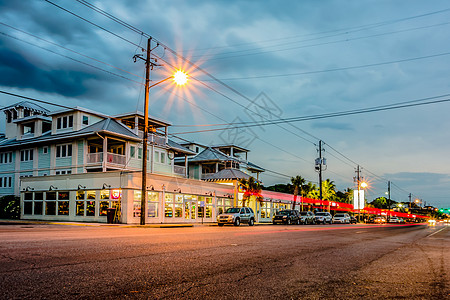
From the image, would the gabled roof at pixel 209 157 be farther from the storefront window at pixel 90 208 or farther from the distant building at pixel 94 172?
the storefront window at pixel 90 208

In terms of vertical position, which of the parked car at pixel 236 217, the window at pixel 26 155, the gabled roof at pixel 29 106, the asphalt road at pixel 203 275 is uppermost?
the gabled roof at pixel 29 106

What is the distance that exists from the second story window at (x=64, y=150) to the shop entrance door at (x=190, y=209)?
13.3 meters

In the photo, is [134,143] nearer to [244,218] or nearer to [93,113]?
[93,113]

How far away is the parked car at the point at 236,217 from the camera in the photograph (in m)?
34.5

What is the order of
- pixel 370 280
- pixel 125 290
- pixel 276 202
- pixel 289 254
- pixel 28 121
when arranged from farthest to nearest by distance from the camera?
pixel 276 202
pixel 28 121
pixel 289 254
pixel 370 280
pixel 125 290

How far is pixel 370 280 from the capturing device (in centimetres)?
715

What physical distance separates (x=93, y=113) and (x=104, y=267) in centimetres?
3585

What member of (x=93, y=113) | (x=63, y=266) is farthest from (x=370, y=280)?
(x=93, y=113)

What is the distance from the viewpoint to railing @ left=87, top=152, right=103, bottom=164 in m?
38.3

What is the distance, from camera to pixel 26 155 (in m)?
44.6

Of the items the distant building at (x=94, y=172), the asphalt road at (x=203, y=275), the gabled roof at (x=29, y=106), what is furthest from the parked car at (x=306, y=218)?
the asphalt road at (x=203, y=275)

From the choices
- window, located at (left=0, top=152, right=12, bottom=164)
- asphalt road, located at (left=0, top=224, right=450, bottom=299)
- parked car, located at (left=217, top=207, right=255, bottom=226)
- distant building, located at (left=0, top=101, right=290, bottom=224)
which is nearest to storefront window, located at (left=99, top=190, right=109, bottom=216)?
distant building, located at (left=0, top=101, right=290, bottom=224)

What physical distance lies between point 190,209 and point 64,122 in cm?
1642

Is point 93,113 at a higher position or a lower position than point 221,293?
higher
